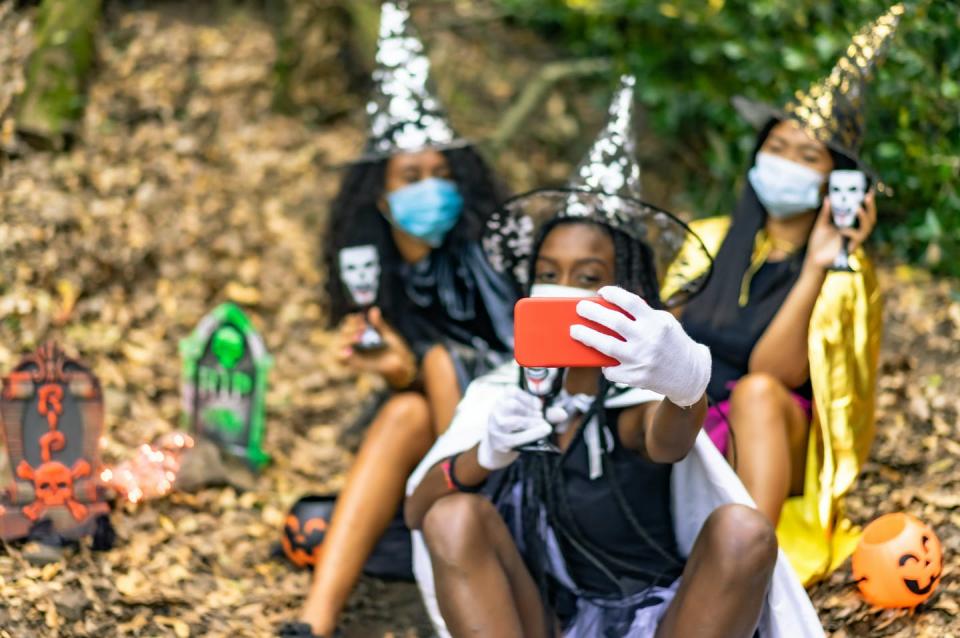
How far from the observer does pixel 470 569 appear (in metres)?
2.76

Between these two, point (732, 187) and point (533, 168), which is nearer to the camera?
point (732, 187)

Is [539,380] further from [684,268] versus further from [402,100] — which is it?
[402,100]

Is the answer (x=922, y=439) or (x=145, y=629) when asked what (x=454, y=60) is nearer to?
(x=922, y=439)

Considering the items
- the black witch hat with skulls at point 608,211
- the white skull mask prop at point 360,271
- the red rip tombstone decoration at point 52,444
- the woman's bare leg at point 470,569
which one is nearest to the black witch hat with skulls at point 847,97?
the black witch hat with skulls at point 608,211

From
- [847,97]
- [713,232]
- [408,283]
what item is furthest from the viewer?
[408,283]

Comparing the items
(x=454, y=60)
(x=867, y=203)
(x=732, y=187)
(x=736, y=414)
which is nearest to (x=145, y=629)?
(x=736, y=414)

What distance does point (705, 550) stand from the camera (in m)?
2.72

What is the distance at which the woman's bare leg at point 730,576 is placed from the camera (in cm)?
266

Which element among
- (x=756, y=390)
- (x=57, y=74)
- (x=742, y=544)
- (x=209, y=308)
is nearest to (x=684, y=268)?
(x=756, y=390)

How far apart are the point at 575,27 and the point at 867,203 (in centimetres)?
312

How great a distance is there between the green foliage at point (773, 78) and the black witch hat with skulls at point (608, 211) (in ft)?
4.96

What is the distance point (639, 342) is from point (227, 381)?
2.17 metres

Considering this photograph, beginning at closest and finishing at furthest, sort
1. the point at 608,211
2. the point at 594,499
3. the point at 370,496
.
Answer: the point at 594,499, the point at 608,211, the point at 370,496

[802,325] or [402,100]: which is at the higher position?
[402,100]
